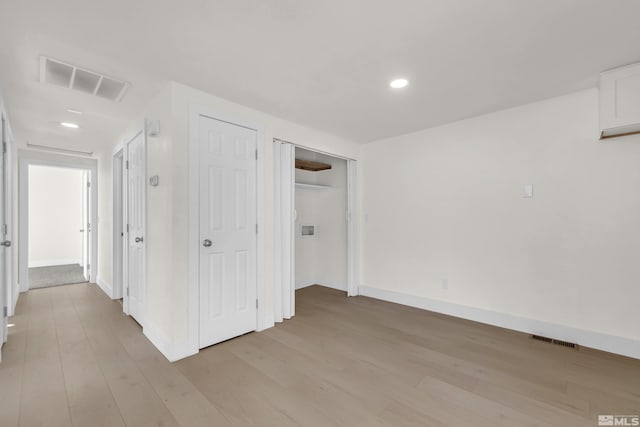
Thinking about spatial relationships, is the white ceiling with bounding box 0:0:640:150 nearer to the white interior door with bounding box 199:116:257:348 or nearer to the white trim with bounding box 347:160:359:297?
the white interior door with bounding box 199:116:257:348

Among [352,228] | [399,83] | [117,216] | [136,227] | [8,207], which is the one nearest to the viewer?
[399,83]

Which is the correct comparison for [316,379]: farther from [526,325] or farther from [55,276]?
[55,276]

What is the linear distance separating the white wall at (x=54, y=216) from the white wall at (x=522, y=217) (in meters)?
7.79

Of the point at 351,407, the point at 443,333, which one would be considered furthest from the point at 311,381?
the point at 443,333

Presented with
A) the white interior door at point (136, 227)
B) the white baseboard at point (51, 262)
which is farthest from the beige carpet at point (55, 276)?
the white interior door at point (136, 227)

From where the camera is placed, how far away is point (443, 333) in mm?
3004

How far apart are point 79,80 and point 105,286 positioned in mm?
3479

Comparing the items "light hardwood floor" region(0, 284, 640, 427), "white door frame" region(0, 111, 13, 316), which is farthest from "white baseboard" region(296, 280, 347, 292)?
"white door frame" region(0, 111, 13, 316)

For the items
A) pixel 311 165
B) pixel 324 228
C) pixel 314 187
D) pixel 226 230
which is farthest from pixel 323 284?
pixel 226 230

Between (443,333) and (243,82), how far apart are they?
321 cm

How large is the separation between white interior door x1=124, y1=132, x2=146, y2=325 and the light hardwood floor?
1.06ft

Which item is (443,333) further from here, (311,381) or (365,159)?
(365,159)

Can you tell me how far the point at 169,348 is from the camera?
2410 mm

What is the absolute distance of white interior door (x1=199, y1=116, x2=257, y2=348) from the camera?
2.62 metres
